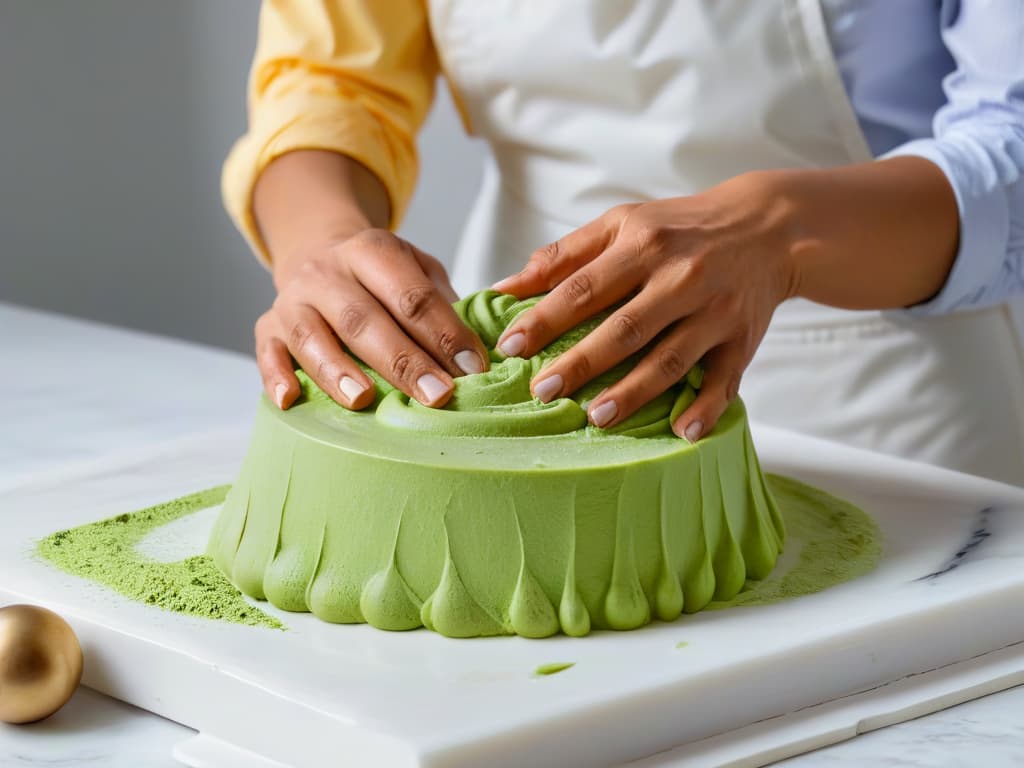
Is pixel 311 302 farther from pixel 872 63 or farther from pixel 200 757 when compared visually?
pixel 872 63

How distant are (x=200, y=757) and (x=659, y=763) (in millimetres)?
291

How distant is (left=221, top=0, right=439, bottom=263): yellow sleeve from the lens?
159 centimetres

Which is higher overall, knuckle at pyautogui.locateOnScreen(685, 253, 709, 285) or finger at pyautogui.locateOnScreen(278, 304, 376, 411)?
knuckle at pyautogui.locateOnScreen(685, 253, 709, 285)

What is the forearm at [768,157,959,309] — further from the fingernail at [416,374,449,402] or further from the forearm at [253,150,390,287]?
the forearm at [253,150,390,287]

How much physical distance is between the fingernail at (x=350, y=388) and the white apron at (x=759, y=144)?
57 centimetres

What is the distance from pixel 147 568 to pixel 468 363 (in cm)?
30

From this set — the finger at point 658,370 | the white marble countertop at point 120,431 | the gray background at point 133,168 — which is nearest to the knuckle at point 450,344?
the finger at point 658,370

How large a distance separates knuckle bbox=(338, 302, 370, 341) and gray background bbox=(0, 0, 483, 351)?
7.01ft

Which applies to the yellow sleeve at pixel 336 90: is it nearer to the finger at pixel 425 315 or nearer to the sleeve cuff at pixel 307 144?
the sleeve cuff at pixel 307 144

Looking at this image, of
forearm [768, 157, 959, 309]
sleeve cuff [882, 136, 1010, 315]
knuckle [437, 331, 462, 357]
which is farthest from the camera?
sleeve cuff [882, 136, 1010, 315]

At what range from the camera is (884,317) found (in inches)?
58.9

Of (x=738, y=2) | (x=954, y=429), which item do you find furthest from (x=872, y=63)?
(x=954, y=429)

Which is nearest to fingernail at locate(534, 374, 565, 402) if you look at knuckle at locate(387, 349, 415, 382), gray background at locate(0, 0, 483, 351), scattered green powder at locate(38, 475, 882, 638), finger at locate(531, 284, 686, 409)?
finger at locate(531, 284, 686, 409)

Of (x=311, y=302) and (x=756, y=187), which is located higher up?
(x=756, y=187)
